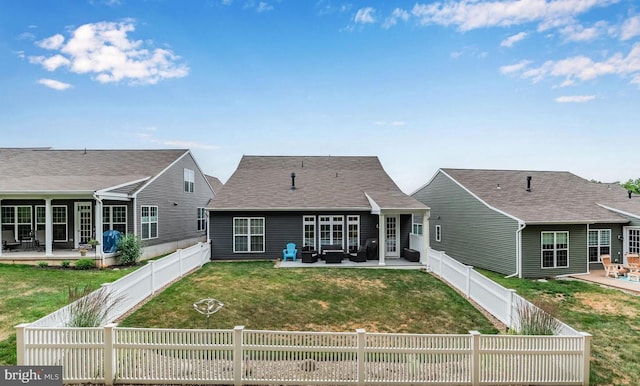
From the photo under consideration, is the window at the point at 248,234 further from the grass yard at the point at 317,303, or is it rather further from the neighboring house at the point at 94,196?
the neighboring house at the point at 94,196

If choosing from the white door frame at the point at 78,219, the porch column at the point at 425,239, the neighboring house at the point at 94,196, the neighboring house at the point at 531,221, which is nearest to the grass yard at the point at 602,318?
the neighboring house at the point at 531,221

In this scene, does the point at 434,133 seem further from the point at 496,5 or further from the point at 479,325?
the point at 479,325

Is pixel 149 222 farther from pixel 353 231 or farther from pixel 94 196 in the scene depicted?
pixel 353 231

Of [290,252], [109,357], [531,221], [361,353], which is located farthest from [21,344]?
[531,221]

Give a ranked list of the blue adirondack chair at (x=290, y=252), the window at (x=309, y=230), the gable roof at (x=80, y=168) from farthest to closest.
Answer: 1. the window at (x=309, y=230)
2. the blue adirondack chair at (x=290, y=252)
3. the gable roof at (x=80, y=168)

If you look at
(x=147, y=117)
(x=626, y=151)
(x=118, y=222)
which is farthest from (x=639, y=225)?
(x=147, y=117)

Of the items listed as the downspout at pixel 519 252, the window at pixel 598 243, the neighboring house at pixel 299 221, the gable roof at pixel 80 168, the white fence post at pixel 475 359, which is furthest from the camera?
the neighboring house at pixel 299 221
